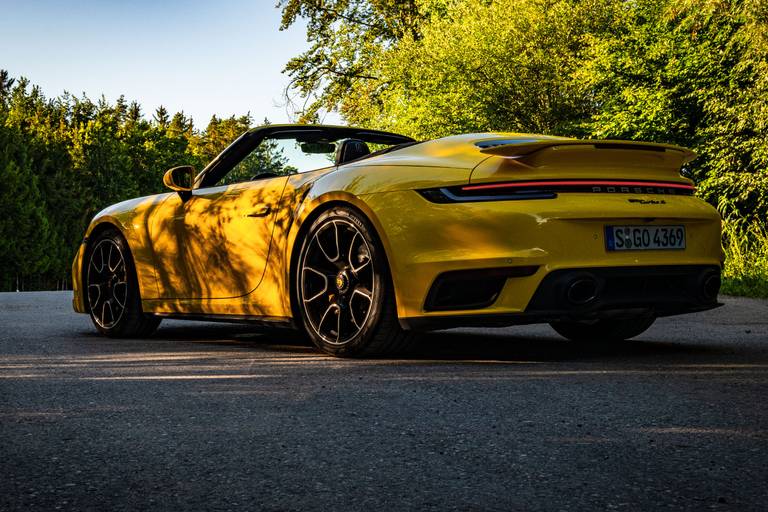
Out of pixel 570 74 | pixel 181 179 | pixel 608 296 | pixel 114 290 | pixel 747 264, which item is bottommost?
pixel 747 264

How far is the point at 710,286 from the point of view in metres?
5.26

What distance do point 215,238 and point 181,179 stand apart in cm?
72

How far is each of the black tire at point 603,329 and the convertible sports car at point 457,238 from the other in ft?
0.09

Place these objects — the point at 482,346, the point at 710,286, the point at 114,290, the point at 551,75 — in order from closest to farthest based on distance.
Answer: the point at 710,286 < the point at 482,346 < the point at 114,290 < the point at 551,75

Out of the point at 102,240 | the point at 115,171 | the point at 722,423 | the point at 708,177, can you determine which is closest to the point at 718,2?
the point at 708,177

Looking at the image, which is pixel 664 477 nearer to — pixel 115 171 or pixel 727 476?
pixel 727 476

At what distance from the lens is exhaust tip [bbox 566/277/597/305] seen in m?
4.76

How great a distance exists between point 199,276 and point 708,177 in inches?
963

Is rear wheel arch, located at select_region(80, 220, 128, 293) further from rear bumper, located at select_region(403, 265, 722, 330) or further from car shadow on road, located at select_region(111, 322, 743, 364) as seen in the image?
rear bumper, located at select_region(403, 265, 722, 330)

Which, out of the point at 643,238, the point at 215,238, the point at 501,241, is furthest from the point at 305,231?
the point at 643,238

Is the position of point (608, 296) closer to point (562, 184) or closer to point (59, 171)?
point (562, 184)

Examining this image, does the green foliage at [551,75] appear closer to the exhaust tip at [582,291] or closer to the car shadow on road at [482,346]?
the car shadow on road at [482,346]

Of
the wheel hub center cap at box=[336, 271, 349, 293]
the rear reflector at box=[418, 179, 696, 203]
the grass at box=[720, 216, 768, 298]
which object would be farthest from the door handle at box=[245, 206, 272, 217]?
the grass at box=[720, 216, 768, 298]

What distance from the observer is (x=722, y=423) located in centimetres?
341
